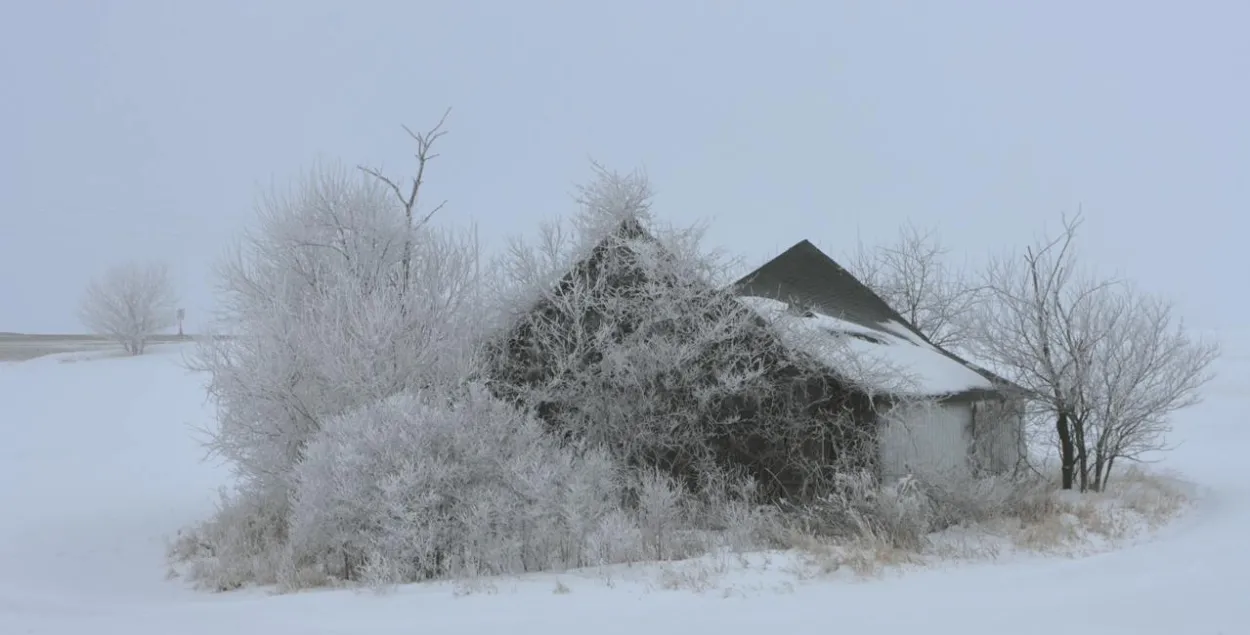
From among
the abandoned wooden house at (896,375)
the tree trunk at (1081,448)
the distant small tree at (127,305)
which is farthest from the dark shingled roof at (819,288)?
the distant small tree at (127,305)

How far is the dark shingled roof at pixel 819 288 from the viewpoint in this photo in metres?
15.1

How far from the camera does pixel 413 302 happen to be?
43.8 ft

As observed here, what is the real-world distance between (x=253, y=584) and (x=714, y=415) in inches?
254

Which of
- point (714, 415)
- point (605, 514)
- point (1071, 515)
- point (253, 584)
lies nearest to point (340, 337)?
point (253, 584)

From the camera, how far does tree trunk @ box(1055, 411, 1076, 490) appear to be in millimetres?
15086

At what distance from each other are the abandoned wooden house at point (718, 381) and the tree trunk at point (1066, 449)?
196 centimetres

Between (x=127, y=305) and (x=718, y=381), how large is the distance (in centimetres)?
4278

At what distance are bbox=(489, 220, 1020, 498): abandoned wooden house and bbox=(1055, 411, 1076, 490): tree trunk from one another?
196 centimetres

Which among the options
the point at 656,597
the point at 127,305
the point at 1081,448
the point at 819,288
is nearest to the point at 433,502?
the point at 656,597

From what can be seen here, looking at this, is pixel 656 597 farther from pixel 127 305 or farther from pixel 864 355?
pixel 127 305

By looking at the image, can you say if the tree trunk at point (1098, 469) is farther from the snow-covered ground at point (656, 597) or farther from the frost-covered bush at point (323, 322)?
the frost-covered bush at point (323, 322)

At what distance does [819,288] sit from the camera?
1644 cm

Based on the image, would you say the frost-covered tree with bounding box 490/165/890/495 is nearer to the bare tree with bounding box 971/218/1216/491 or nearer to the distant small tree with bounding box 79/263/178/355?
the bare tree with bounding box 971/218/1216/491

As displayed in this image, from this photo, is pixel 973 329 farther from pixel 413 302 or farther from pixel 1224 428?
pixel 1224 428
